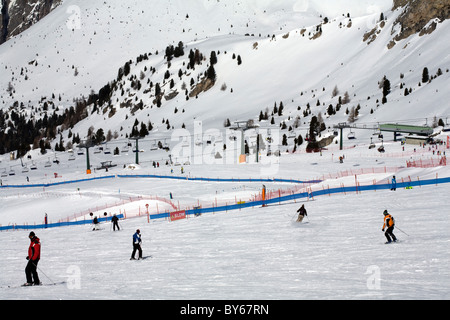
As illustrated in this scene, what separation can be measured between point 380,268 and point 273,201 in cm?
1793

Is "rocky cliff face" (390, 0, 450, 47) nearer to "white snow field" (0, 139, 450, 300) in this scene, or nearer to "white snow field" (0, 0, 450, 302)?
"white snow field" (0, 0, 450, 302)

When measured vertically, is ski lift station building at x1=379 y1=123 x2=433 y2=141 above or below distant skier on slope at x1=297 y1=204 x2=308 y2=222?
above

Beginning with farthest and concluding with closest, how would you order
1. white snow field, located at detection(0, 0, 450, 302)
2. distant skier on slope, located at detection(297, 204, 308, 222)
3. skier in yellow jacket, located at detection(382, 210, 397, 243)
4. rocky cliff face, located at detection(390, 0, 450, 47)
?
rocky cliff face, located at detection(390, 0, 450, 47), distant skier on slope, located at detection(297, 204, 308, 222), skier in yellow jacket, located at detection(382, 210, 397, 243), white snow field, located at detection(0, 0, 450, 302)

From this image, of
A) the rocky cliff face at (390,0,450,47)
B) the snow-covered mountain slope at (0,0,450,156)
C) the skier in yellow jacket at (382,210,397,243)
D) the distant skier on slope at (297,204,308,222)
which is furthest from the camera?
the rocky cliff face at (390,0,450,47)

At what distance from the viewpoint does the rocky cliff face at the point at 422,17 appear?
115 m

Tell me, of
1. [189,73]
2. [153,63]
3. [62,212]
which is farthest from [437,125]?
[153,63]

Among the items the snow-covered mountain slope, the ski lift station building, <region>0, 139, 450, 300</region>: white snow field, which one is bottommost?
<region>0, 139, 450, 300</region>: white snow field

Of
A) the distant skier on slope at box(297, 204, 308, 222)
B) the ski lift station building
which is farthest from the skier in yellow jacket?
the ski lift station building

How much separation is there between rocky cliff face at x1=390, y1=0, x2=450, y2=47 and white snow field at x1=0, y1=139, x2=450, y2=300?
305ft

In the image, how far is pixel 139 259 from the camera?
18250 millimetres

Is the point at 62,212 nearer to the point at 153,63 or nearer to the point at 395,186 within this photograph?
the point at 395,186

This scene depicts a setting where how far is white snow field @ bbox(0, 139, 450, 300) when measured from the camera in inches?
484

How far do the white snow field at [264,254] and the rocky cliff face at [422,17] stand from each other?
92853mm

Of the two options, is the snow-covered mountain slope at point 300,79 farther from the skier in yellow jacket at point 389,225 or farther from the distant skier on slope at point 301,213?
the skier in yellow jacket at point 389,225
